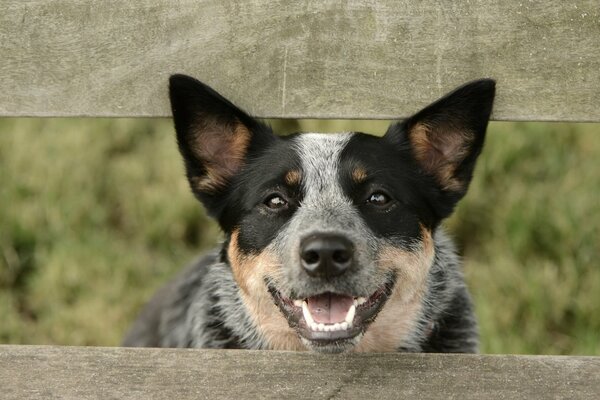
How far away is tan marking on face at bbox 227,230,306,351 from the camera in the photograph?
294 centimetres

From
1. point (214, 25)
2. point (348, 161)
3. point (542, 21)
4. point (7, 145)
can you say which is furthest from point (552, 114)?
point (7, 145)

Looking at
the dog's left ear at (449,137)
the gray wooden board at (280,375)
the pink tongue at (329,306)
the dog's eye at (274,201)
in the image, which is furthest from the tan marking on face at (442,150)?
the gray wooden board at (280,375)

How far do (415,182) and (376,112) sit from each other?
58cm

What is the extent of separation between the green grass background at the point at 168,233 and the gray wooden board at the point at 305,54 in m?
2.01

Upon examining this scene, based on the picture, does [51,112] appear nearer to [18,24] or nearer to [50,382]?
[18,24]

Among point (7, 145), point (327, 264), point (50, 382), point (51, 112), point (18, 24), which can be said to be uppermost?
point (18, 24)

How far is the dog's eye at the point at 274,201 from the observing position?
2.97 m

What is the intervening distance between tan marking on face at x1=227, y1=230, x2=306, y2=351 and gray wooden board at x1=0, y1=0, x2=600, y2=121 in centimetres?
59

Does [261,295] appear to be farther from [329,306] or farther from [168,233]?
[168,233]

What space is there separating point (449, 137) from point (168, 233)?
2453mm

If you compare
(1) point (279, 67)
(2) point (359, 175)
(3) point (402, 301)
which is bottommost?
(3) point (402, 301)

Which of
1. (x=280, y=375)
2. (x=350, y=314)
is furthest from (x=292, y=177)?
(x=280, y=375)

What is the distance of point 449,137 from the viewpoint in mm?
2998

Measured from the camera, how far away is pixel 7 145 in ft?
18.0
